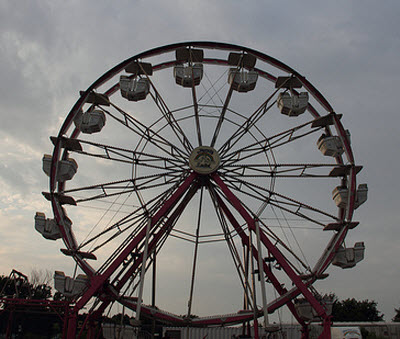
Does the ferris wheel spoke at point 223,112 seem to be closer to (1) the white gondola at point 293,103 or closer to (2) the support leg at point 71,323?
(1) the white gondola at point 293,103

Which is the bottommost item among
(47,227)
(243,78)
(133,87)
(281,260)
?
(281,260)

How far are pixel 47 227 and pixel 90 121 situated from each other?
4488mm

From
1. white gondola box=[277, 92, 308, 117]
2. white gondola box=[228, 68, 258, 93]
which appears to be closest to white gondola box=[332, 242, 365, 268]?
white gondola box=[277, 92, 308, 117]

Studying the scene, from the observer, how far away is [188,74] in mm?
16172

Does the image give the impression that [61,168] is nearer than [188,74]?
Yes

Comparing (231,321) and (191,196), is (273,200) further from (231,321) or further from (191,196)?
(231,321)

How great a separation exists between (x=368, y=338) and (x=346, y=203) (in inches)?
913

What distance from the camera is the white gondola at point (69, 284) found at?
1302cm

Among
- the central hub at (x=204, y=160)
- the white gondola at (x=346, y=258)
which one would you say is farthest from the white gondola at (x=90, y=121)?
the white gondola at (x=346, y=258)

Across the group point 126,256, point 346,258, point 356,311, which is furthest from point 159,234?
point 356,311

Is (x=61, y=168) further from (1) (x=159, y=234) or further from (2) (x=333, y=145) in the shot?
(2) (x=333, y=145)

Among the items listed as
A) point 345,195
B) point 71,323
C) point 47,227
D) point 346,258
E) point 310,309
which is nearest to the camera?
point 71,323

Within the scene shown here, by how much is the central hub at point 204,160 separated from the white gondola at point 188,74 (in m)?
3.07

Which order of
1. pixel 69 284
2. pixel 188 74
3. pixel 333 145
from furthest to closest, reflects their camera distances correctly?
1. pixel 188 74
2. pixel 333 145
3. pixel 69 284
